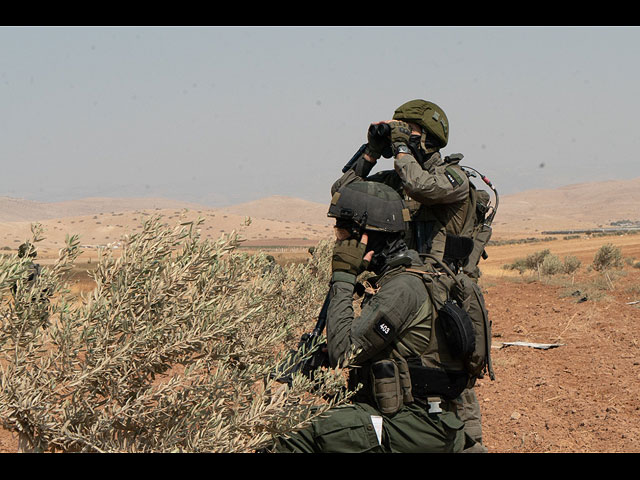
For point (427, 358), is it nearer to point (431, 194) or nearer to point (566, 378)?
point (431, 194)

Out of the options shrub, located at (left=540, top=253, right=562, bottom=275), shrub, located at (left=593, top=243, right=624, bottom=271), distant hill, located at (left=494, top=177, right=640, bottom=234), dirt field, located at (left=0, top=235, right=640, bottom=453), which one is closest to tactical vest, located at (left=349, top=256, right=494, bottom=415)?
dirt field, located at (left=0, top=235, right=640, bottom=453)

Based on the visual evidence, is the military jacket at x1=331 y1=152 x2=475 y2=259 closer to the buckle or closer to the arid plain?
the arid plain

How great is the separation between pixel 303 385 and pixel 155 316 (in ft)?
2.41

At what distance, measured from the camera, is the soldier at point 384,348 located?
3051 millimetres

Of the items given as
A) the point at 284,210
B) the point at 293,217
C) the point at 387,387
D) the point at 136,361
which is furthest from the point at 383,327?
the point at 284,210

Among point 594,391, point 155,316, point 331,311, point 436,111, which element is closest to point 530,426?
point 594,391

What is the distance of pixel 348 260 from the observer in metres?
3.22

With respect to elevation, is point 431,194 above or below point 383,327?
above

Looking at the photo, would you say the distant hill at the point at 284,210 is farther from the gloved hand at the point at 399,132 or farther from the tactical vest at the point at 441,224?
the gloved hand at the point at 399,132

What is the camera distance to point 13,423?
238 centimetres

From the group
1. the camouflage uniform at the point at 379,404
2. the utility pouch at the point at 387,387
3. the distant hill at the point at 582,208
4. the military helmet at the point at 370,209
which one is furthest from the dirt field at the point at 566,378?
the distant hill at the point at 582,208

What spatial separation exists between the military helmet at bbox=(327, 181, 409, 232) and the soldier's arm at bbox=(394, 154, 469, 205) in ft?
2.54

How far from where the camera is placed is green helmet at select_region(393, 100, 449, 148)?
4.56 metres

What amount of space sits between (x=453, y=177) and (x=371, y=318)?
5.63ft
